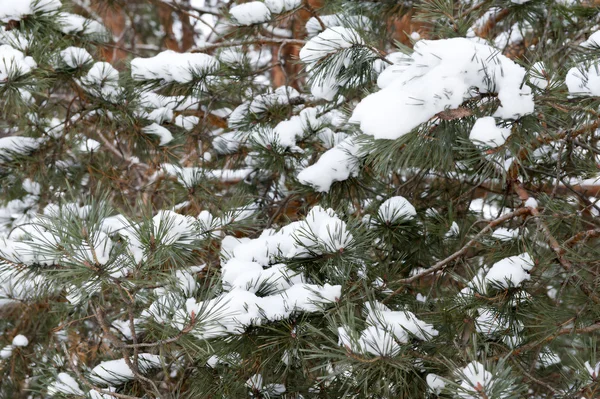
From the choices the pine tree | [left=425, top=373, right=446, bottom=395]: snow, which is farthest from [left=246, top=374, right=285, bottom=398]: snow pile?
[left=425, top=373, right=446, bottom=395]: snow

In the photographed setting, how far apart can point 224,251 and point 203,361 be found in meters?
0.37

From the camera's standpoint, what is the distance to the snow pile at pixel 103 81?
2.32m

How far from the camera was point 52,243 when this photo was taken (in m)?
1.24

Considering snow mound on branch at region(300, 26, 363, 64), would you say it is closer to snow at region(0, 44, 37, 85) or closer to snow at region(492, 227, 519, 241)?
snow at region(492, 227, 519, 241)

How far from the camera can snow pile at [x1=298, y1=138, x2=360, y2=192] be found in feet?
6.31

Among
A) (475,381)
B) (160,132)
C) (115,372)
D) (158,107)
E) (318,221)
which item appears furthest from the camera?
Result: (158,107)

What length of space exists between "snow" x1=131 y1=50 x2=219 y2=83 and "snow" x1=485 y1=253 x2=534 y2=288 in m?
1.32

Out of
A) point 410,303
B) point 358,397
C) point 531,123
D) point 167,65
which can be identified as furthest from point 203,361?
point 167,65

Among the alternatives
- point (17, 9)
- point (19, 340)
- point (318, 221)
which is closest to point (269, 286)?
point (318, 221)

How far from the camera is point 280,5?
2293 mm

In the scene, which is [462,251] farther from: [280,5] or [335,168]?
[280,5]

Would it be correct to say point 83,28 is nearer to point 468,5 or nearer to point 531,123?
point 468,5

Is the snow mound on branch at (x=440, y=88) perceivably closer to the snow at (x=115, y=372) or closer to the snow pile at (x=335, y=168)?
the snow pile at (x=335, y=168)

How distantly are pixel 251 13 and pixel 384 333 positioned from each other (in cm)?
149
